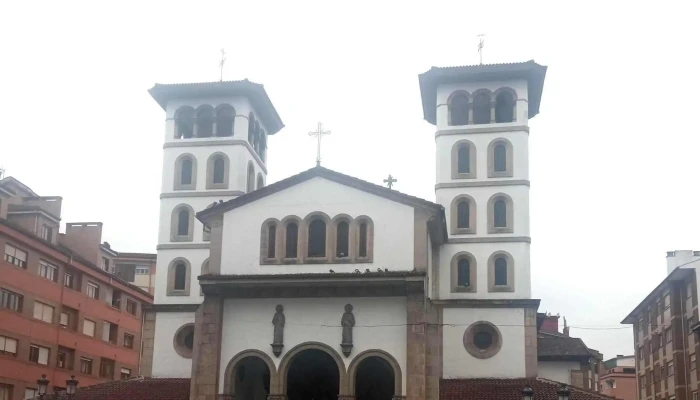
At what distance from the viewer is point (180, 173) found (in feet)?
148

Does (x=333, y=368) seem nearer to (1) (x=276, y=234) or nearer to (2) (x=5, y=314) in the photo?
(1) (x=276, y=234)

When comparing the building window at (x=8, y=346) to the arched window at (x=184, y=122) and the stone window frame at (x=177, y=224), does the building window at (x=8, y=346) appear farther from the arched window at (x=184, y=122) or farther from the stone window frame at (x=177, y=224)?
the arched window at (x=184, y=122)

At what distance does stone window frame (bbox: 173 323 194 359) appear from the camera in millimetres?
41812

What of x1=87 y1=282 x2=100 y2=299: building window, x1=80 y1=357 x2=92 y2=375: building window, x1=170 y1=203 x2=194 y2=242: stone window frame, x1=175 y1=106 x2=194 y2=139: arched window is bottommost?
x1=80 y1=357 x2=92 y2=375: building window

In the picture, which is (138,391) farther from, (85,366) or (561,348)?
(561,348)

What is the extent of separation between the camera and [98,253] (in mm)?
60000

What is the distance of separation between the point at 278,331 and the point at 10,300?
19580mm

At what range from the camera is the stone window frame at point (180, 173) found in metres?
44.7

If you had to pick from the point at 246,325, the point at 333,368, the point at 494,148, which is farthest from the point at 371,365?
the point at 494,148

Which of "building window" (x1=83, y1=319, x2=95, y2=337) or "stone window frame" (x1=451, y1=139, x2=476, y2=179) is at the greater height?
"stone window frame" (x1=451, y1=139, x2=476, y2=179)

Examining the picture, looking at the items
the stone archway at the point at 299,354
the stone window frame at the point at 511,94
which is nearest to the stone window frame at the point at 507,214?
the stone window frame at the point at 511,94

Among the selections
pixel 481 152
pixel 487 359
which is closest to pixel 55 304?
pixel 487 359

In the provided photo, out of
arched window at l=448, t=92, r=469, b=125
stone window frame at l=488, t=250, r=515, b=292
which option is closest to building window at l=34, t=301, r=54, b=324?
arched window at l=448, t=92, r=469, b=125

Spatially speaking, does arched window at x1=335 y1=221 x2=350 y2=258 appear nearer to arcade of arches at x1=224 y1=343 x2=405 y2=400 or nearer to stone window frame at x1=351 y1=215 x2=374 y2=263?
stone window frame at x1=351 y1=215 x2=374 y2=263
